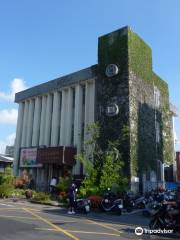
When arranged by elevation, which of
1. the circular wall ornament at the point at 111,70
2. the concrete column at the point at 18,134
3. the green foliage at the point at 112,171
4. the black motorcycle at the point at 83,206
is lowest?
the black motorcycle at the point at 83,206

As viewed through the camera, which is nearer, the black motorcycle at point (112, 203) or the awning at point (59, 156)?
the black motorcycle at point (112, 203)

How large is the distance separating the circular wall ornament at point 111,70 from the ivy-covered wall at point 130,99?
37 cm

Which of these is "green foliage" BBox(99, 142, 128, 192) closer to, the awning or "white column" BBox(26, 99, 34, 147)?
the awning

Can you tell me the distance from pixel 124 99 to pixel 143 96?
2.93m

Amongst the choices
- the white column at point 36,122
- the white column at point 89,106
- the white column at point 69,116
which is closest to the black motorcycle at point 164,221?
the white column at point 89,106

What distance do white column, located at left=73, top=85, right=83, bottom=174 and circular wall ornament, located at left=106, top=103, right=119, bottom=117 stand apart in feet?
13.2

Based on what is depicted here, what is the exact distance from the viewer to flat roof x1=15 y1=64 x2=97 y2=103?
101 ft

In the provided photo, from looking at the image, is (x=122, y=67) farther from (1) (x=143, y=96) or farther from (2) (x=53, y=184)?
(2) (x=53, y=184)

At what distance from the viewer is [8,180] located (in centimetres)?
2436

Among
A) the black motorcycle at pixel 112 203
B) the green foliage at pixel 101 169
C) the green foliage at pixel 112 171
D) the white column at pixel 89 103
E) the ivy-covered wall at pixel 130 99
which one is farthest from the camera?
the white column at pixel 89 103

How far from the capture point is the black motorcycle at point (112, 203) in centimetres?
1684

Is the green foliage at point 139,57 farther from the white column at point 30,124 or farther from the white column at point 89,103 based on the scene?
the white column at point 30,124

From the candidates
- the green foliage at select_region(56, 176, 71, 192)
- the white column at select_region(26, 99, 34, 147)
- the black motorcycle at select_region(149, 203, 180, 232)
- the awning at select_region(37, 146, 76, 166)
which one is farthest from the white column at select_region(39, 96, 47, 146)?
the black motorcycle at select_region(149, 203, 180, 232)

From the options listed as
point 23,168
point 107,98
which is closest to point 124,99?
point 107,98
